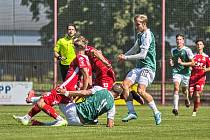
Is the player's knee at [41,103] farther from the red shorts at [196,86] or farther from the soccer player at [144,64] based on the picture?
the red shorts at [196,86]

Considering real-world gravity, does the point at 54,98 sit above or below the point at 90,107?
above

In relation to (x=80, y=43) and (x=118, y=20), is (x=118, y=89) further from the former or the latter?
(x=118, y=20)

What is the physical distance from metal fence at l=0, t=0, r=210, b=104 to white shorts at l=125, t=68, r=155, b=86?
14922 millimetres

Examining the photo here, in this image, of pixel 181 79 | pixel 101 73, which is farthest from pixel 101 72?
pixel 181 79

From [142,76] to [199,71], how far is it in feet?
22.2

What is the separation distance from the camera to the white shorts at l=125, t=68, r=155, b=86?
15.2 meters

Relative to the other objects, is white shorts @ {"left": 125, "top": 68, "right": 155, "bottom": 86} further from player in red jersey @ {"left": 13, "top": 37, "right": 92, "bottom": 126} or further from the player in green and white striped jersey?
player in red jersey @ {"left": 13, "top": 37, "right": 92, "bottom": 126}

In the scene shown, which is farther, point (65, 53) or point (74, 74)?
point (65, 53)

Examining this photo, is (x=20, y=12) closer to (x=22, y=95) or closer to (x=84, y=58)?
(x=22, y=95)

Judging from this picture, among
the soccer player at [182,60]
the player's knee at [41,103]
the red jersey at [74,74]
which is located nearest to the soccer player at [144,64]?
the red jersey at [74,74]

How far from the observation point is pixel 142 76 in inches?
599

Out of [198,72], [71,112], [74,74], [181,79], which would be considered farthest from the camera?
[198,72]

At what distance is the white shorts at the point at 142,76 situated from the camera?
15.2m

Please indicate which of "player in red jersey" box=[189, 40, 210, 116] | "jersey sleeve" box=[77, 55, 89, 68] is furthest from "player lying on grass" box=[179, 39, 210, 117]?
"jersey sleeve" box=[77, 55, 89, 68]
